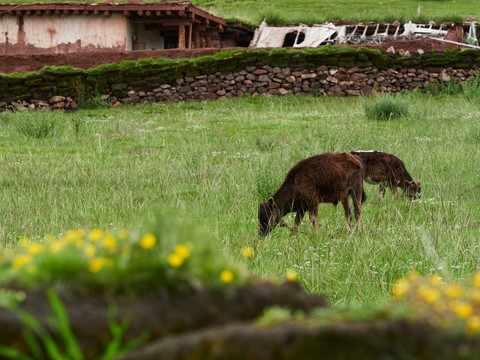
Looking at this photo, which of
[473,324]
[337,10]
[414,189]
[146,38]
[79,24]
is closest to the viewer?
[473,324]

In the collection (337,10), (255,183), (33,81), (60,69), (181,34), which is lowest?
(33,81)

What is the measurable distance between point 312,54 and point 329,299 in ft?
55.7

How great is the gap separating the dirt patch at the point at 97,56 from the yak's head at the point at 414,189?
13705 mm

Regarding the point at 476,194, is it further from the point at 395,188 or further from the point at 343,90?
the point at 343,90

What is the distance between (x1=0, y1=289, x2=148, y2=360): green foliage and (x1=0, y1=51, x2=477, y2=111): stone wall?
18.3 meters

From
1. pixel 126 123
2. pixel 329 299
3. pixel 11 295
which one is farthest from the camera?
pixel 126 123

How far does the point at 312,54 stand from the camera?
20.4 meters

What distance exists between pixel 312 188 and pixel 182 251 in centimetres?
474

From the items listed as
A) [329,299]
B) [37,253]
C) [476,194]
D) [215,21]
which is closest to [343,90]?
[215,21]

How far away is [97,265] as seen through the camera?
155cm

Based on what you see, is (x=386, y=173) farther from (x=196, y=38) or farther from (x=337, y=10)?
(x=337, y=10)

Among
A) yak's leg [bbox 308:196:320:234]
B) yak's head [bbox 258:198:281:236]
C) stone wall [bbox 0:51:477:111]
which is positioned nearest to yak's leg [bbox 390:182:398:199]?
yak's leg [bbox 308:196:320:234]

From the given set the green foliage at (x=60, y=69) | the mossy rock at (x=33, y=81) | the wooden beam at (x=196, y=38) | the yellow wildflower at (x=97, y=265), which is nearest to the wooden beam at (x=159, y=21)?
the wooden beam at (x=196, y=38)

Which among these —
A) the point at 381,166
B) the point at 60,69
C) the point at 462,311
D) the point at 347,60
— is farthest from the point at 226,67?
the point at 462,311
